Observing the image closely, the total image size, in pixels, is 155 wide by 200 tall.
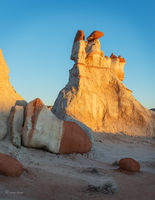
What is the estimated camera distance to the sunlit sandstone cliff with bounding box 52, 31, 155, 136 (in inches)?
509

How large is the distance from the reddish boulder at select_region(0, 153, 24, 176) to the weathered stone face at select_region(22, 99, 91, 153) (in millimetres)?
2518

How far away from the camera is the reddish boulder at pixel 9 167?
2848 millimetres

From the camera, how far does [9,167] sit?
2898 millimetres

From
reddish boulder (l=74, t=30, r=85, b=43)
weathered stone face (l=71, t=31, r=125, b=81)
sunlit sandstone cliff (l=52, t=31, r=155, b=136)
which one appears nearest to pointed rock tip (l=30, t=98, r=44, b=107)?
sunlit sandstone cliff (l=52, t=31, r=155, b=136)

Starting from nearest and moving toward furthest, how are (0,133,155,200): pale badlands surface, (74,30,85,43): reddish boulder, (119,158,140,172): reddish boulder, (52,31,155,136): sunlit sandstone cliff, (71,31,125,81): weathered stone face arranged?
(0,133,155,200): pale badlands surface, (119,158,140,172): reddish boulder, (52,31,155,136): sunlit sandstone cliff, (71,31,125,81): weathered stone face, (74,30,85,43): reddish boulder

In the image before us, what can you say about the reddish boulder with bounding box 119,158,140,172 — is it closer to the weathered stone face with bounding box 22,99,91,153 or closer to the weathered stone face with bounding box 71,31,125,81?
the weathered stone face with bounding box 22,99,91,153

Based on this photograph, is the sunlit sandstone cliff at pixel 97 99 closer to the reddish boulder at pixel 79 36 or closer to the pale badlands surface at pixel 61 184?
the reddish boulder at pixel 79 36

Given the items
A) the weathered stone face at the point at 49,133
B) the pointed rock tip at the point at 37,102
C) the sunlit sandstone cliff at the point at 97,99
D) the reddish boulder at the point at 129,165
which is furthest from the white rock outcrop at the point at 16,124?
the sunlit sandstone cliff at the point at 97,99

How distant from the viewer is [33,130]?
5.60 metres

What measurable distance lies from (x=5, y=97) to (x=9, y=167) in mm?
4108

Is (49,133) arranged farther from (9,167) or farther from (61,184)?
(9,167)

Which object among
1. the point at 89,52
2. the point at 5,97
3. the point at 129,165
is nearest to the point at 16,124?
Result: the point at 5,97

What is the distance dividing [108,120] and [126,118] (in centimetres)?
144

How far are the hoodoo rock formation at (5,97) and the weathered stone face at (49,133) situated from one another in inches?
26.3
